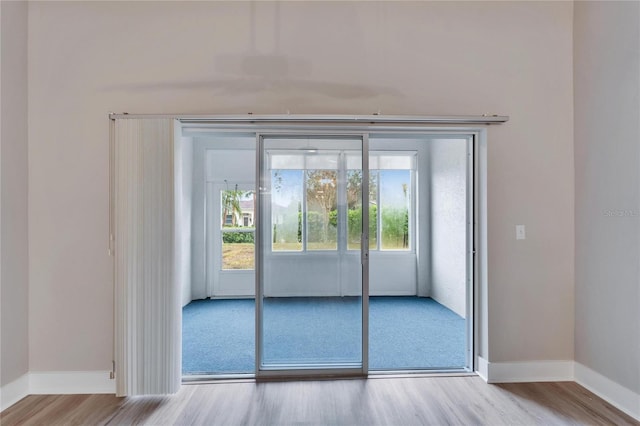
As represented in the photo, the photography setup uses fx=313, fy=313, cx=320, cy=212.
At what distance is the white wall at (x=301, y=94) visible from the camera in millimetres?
2463

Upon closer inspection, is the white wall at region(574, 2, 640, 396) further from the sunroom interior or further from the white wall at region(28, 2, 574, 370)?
the sunroom interior

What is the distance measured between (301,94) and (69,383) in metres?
2.91

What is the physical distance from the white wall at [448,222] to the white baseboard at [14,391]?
4401mm

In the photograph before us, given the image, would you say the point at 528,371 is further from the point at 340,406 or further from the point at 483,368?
the point at 340,406

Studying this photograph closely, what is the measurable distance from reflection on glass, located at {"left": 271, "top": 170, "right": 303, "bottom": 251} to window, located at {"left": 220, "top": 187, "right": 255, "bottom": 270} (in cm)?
253

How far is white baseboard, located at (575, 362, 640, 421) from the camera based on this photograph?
2.12 metres

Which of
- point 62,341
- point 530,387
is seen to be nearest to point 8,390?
point 62,341

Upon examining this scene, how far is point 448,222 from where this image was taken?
14.9ft

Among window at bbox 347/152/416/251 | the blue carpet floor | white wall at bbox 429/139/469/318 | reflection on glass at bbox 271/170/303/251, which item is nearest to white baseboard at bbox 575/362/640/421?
the blue carpet floor

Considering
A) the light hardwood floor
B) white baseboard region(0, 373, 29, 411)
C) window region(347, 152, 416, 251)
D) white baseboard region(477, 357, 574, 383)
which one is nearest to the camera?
the light hardwood floor

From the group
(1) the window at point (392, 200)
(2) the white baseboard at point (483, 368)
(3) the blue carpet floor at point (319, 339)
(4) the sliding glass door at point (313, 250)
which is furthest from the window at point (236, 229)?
(2) the white baseboard at point (483, 368)

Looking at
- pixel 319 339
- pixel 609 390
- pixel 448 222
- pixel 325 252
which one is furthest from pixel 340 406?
pixel 448 222

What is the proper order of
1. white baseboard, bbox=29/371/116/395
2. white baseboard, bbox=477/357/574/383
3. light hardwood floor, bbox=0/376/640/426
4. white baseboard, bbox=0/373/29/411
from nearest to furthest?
light hardwood floor, bbox=0/376/640/426 → white baseboard, bbox=0/373/29/411 → white baseboard, bbox=29/371/116/395 → white baseboard, bbox=477/357/574/383

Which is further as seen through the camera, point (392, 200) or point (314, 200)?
point (392, 200)
